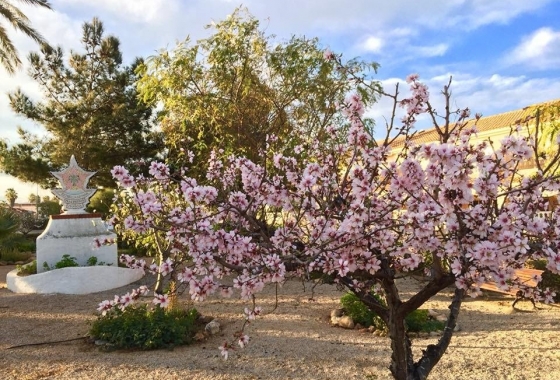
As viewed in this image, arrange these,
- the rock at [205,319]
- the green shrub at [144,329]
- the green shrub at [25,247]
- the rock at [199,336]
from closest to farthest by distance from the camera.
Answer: the green shrub at [144,329] < the rock at [199,336] < the rock at [205,319] < the green shrub at [25,247]

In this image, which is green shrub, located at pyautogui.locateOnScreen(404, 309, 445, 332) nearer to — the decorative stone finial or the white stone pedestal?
the white stone pedestal

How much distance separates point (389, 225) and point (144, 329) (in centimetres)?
440

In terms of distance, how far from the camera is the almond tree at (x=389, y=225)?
7.64ft

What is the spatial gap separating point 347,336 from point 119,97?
60.8ft

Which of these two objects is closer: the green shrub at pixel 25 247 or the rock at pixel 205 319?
the rock at pixel 205 319

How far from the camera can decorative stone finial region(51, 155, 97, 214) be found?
11.4 metres

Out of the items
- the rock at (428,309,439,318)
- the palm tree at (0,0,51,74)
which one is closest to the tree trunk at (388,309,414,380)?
the rock at (428,309,439,318)

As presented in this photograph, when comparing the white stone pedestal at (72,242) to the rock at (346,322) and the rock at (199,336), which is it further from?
the rock at (346,322)

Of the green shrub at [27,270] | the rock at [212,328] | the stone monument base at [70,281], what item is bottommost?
the rock at [212,328]

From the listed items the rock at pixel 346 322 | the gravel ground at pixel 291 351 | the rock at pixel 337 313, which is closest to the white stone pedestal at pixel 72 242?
the gravel ground at pixel 291 351

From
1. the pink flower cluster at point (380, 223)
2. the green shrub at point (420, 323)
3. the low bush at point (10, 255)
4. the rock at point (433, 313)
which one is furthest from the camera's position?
the low bush at point (10, 255)

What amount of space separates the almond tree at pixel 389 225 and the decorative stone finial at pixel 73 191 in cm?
863

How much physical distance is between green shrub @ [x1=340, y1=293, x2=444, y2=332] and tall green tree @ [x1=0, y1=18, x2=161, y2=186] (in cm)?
1516

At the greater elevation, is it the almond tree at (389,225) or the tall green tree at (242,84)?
the tall green tree at (242,84)
